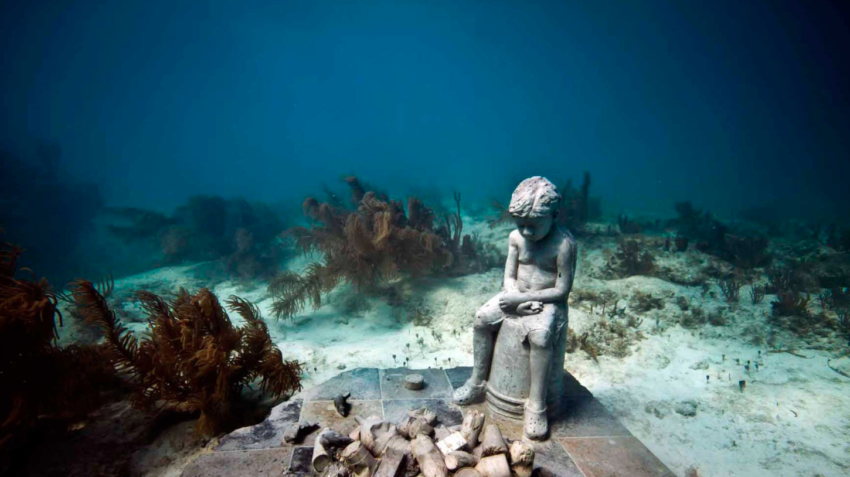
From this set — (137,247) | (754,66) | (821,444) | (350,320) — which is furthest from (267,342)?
(754,66)

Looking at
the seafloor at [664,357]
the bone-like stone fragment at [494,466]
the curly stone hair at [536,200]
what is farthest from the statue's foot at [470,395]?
the seafloor at [664,357]

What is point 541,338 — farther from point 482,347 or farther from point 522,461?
point 522,461

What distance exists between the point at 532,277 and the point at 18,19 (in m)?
74.6

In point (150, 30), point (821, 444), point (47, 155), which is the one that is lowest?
point (821, 444)

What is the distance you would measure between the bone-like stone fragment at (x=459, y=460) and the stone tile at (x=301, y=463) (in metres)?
1.08

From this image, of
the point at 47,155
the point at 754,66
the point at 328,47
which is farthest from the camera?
the point at 328,47

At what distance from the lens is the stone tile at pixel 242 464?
2588 millimetres

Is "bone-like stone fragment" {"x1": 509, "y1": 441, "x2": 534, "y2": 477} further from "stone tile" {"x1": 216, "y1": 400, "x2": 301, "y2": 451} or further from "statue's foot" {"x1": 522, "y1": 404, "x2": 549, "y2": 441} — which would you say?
"stone tile" {"x1": 216, "y1": 400, "x2": 301, "y2": 451}

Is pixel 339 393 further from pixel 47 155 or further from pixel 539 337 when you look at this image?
pixel 47 155

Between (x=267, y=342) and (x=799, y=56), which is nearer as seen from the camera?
(x=267, y=342)

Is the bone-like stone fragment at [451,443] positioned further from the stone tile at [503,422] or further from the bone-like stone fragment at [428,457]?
the stone tile at [503,422]

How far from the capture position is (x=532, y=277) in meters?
3.27

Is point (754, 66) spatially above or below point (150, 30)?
below

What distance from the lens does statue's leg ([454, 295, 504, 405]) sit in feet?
10.9
